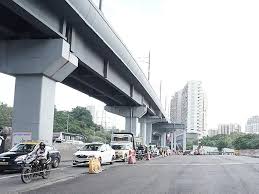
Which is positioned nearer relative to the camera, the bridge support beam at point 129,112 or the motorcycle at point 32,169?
the motorcycle at point 32,169

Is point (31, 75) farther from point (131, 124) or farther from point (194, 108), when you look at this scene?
point (194, 108)

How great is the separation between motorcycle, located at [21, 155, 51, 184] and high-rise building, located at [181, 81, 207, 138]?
143m

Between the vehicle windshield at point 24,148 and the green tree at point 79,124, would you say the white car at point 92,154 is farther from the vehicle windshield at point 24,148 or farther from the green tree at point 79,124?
the green tree at point 79,124

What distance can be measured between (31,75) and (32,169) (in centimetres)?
894

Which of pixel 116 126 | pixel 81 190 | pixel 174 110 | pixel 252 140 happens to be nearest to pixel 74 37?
pixel 81 190

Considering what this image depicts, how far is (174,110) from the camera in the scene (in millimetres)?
179125

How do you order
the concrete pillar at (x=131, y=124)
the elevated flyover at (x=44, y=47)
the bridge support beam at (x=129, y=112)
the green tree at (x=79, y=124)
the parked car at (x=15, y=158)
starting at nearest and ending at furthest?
the parked car at (x=15, y=158) → the elevated flyover at (x=44, y=47) → the bridge support beam at (x=129, y=112) → the concrete pillar at (x=131, y=124) → the green tree at (x=79, y=124)

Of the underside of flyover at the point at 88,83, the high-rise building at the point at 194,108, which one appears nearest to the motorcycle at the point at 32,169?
the underside of flyover at the point at 88,83

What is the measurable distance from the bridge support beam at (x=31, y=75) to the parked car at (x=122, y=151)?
454 inches

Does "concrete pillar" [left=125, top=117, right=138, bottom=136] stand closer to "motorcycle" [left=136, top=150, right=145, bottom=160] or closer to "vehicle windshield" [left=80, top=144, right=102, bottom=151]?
"motorcycle" [left=136, top=150, right=145, bottom=160]

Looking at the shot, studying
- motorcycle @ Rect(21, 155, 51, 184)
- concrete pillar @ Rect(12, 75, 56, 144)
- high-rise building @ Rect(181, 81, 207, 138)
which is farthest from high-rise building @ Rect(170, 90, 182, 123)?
motorcycle @ Rect(21, 155, 51, 184)

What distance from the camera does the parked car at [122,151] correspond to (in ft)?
118

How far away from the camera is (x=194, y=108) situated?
6703 inches

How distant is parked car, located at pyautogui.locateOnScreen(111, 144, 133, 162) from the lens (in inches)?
1420
